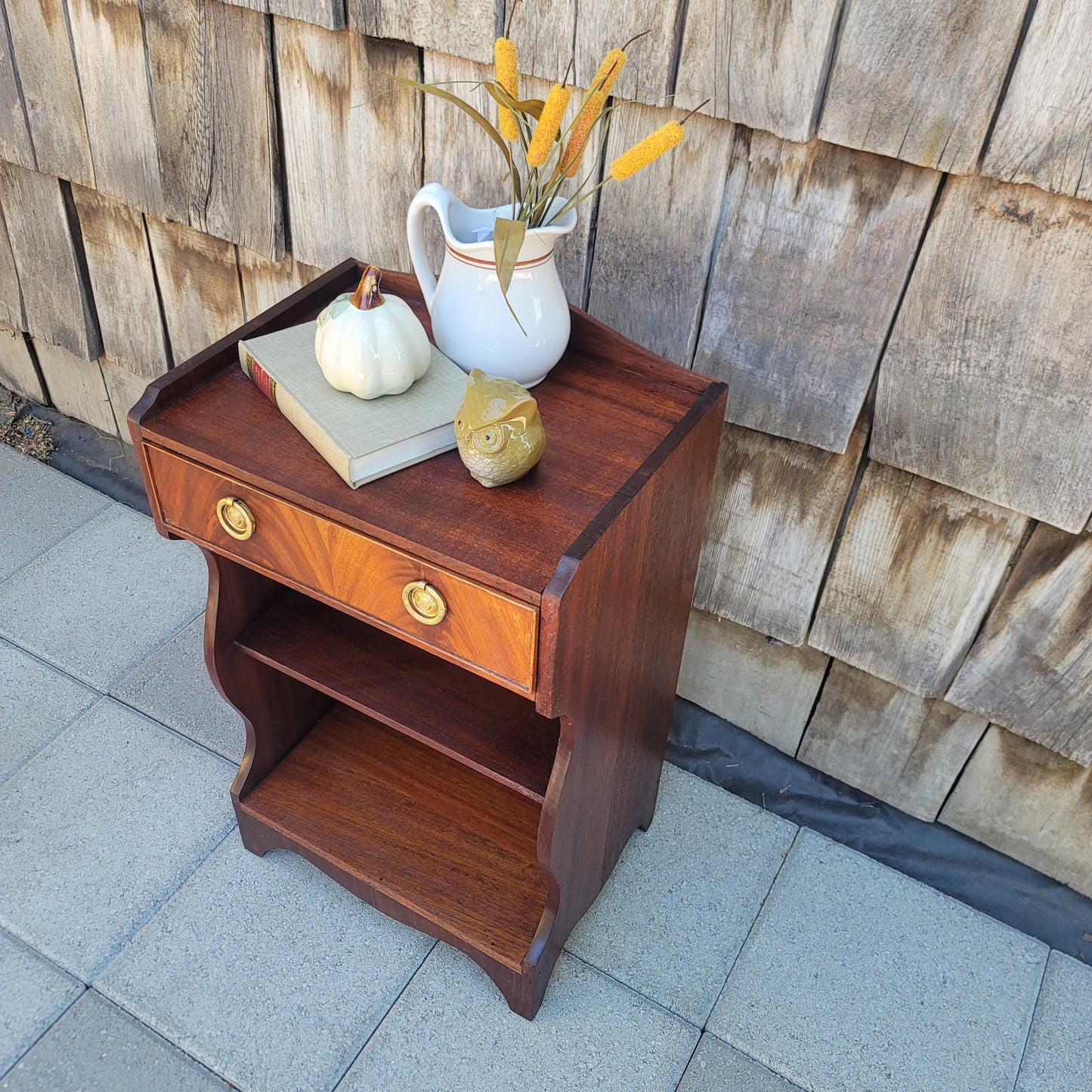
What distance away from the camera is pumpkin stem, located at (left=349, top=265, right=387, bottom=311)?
1067 millimetres

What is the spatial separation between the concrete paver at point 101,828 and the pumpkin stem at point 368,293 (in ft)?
3.16

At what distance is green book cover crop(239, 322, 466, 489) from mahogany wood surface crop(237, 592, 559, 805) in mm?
364

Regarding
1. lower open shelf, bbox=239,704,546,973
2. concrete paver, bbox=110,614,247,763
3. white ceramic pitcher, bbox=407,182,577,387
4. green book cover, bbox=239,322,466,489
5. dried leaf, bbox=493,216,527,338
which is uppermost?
dried leaf, bbox=493,216,527,338

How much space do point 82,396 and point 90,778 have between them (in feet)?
3.42

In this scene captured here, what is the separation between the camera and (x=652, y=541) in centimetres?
114

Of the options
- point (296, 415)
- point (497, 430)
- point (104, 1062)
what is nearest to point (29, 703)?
point (104, 1062)

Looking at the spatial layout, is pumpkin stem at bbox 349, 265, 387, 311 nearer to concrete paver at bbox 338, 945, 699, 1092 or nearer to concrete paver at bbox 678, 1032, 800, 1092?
concrete paver at bbox 338, 945, 699, 1092

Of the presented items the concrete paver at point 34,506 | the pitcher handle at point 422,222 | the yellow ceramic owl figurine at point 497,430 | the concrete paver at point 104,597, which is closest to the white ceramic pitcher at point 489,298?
the pitcher handle at point 422,222

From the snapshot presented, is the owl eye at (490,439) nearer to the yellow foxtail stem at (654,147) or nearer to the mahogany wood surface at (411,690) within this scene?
the yellow foxtail stem at (654,147)

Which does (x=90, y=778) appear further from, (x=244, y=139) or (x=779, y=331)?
(x=779, y=331)

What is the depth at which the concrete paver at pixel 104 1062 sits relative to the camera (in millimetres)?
1321

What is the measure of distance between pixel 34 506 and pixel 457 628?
5.11ft

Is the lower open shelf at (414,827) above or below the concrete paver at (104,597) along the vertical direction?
above

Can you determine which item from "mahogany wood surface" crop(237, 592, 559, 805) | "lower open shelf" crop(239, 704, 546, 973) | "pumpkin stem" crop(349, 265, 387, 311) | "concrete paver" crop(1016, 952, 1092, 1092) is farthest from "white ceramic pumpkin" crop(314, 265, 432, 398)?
"concrete paver" crop(1016, 952, 1092, 1092)
